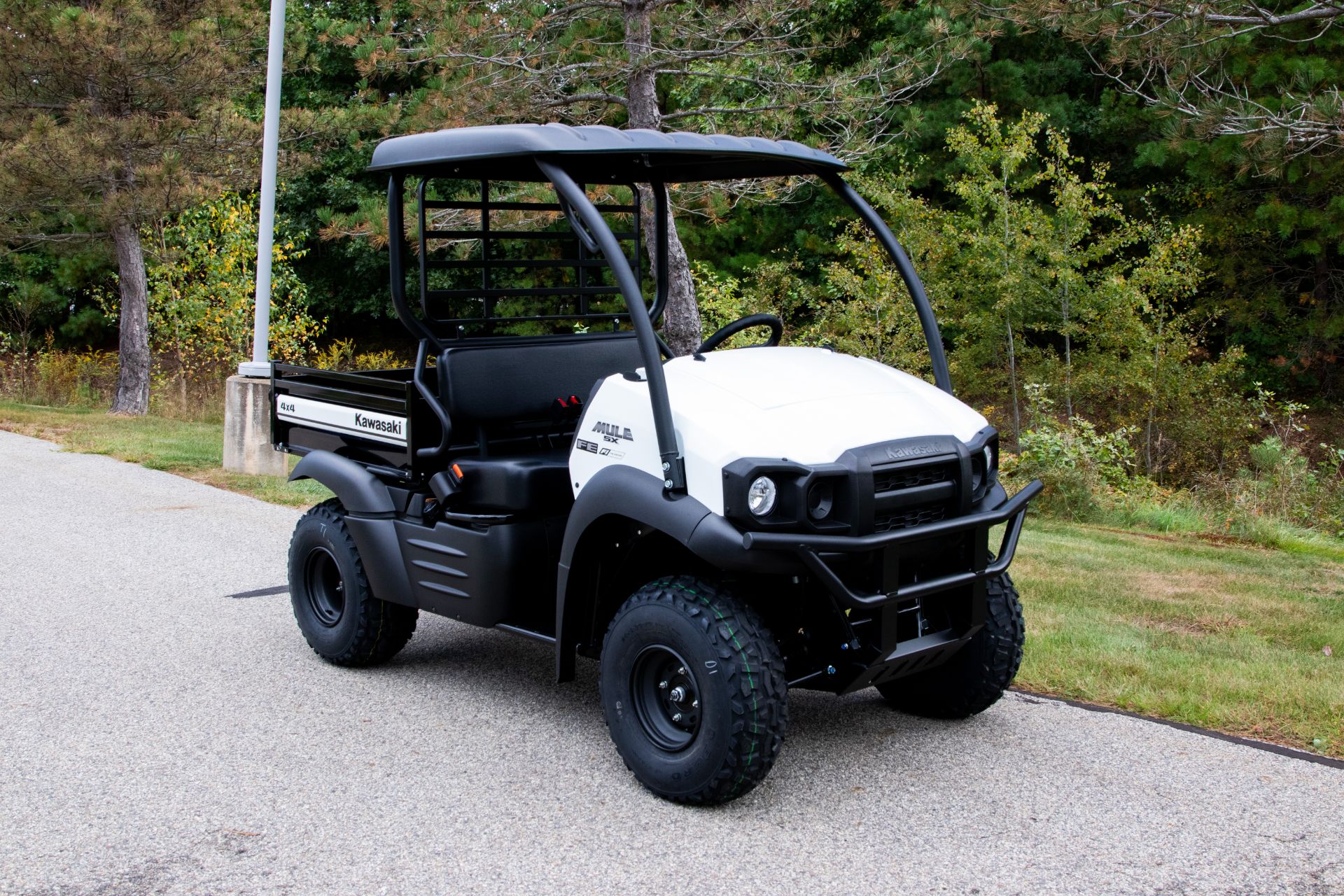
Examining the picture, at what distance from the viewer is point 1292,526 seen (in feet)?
32.0

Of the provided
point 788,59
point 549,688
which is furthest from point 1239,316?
point 549,688

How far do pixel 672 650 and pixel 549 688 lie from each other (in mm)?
1317

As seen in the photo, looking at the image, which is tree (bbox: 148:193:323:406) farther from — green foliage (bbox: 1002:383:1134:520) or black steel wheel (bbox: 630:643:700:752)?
black steel wheel (bbox: 630:643:700:752)

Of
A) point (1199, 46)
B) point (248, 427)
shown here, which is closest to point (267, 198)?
point (248, 427)

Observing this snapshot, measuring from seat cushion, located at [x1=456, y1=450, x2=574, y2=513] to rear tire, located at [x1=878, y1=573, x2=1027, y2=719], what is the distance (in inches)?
55.5

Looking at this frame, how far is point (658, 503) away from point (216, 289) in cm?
1514

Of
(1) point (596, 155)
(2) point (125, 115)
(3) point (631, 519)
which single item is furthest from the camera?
(2) point (125, 115)

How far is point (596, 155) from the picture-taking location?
4.03m

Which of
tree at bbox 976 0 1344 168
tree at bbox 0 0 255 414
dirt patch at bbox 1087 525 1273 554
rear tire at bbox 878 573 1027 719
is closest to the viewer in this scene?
rear tire at bbox 878 573 1027 719

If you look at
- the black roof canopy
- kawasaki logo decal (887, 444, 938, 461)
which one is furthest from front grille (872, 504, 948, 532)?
the black roof canopy

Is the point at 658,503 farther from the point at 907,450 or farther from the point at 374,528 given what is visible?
the point at 374,528

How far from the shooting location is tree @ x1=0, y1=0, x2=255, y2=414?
14.9 m

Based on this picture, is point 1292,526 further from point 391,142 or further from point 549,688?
point 391,142

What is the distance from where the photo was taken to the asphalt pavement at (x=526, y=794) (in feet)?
10.8
